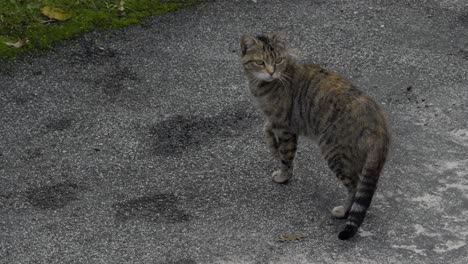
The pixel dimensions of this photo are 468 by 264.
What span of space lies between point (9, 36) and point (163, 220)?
9.88 ft

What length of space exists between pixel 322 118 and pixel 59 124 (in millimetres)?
2325

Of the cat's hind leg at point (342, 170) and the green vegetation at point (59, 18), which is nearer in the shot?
the cat's hind leg at point (342, 170)

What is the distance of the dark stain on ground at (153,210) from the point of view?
18.8ft

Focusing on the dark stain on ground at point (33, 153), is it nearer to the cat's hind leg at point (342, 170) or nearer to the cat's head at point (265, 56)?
the cat's head at point (265, 56)

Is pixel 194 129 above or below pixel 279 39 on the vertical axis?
below

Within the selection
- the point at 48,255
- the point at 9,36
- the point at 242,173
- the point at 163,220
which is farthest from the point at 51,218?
the point at 9,36

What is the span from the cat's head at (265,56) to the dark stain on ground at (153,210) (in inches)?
44.8

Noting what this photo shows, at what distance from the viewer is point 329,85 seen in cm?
583

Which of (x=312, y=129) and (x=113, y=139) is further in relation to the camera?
(x=113, y=139)

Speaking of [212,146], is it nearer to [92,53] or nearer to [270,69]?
[270,69]

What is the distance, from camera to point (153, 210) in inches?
229

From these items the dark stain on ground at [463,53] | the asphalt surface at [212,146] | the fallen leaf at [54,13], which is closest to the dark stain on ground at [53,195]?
the asphalt surface at [212,146]

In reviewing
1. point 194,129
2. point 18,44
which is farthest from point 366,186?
point 18,44

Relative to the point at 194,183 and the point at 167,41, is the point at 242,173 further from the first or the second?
the point at 167,41
